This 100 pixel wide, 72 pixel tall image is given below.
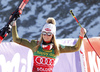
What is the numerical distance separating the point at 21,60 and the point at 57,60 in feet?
3.01

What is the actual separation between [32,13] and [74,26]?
8.05ft

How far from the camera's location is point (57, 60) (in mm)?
4383

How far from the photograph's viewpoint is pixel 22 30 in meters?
9.82

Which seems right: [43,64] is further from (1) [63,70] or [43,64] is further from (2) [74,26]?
(2) [74,26]

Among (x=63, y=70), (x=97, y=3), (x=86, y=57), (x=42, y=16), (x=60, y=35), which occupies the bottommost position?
(x=63, y=70)

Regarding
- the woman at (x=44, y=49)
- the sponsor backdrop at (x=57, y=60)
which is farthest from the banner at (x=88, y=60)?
the woman at (x=44, y=49)

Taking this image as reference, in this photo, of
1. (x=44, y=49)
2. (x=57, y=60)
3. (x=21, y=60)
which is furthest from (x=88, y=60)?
(x=44, y=49)

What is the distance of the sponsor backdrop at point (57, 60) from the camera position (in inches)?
146

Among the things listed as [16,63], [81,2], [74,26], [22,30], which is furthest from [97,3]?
[16,63]

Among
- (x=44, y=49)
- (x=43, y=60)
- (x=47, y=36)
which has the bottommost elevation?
(x=43, y=60)

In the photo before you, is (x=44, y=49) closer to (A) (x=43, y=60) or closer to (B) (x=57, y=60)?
(A) (x=43, y=60)

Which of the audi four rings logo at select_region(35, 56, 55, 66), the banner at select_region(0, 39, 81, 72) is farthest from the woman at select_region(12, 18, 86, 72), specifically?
the banner at select_region(0, 39, 81, 72)

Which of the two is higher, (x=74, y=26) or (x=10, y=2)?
(x=10, y=2)

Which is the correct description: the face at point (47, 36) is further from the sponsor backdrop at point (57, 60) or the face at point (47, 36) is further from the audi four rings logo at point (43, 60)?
the sponsor backdrop at point (57, 60)
